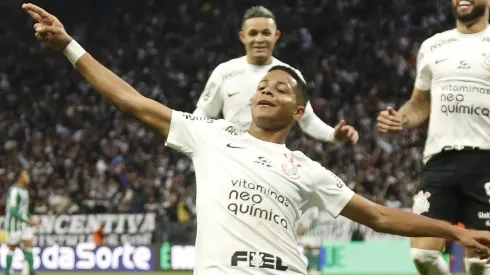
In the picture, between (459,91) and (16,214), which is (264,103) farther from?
(16,214)

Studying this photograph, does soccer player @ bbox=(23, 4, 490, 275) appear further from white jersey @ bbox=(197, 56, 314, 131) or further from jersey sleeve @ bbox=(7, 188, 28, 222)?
jersey sleeve @ bbox=(7, 188, 28, 222)

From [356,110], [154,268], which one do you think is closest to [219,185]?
[154,268]

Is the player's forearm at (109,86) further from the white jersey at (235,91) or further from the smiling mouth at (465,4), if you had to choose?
the white jersey at (235,91)

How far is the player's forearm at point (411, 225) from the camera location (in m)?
4.75

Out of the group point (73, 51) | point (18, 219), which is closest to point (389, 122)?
point (73, 51)

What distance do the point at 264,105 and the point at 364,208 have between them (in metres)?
0.71

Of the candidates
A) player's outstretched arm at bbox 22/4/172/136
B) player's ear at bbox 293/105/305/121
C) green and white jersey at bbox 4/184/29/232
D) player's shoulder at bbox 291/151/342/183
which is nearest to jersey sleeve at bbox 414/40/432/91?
player's ear at bbox 293/105/305/121

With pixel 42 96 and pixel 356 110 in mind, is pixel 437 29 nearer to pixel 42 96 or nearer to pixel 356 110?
pixel 356 110

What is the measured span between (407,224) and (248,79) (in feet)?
11.0

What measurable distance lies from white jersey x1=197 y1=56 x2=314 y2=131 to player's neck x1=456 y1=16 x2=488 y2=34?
5.61 ft

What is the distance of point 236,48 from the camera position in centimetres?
2977

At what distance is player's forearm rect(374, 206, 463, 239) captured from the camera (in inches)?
187

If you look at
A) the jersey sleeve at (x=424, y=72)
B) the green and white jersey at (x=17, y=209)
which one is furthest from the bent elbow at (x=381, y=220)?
the green and white jersey at (x=17, y=209)

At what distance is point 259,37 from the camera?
784 centimetres
